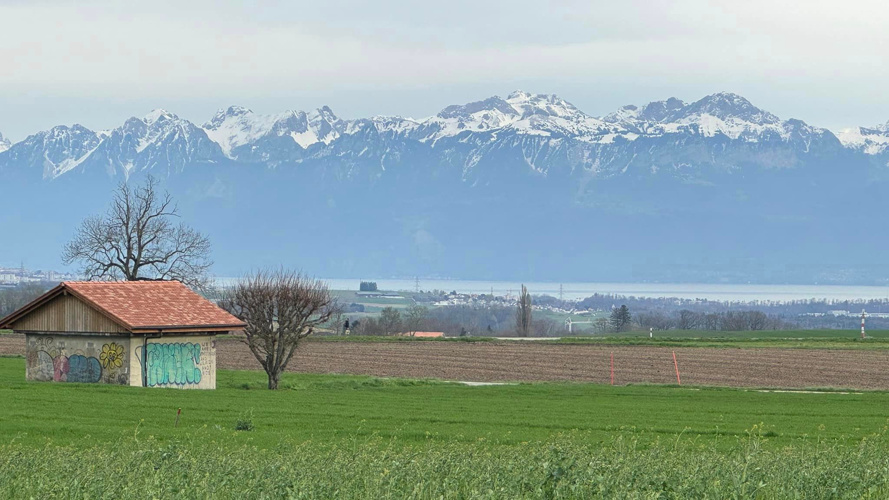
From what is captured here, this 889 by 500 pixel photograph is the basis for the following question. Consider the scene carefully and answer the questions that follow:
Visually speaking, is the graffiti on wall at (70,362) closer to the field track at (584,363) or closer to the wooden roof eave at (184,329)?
the wooden roof eave at (184,329)

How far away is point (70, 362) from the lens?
164ft

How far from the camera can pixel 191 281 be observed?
87000 millimetres

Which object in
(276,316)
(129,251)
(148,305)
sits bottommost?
(276,316)

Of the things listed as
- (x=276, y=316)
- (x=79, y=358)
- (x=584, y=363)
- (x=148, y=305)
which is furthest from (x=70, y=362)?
(x=584, y=363)

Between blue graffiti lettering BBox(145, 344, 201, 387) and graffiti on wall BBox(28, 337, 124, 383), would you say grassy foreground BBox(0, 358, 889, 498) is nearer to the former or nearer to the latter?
graffiti on wall BBox(28, 337, 124, 383)

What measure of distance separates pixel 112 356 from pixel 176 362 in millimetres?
2605

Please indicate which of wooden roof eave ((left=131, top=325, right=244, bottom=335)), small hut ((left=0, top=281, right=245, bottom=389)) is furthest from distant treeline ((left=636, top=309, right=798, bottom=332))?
small hut ((left=0, top=281, right=245, bottom=389))

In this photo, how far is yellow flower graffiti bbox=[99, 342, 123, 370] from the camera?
4897 cm

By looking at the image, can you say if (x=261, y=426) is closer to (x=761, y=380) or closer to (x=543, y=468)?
(x=543, y=468)

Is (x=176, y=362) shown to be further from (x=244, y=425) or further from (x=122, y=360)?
(x=244, y=425)

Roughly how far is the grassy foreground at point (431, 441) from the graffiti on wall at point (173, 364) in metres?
1.75

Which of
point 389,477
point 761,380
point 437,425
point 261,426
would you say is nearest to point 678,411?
point 437,425

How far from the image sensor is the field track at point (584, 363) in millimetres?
63219

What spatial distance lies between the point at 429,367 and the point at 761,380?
18.2 meters
